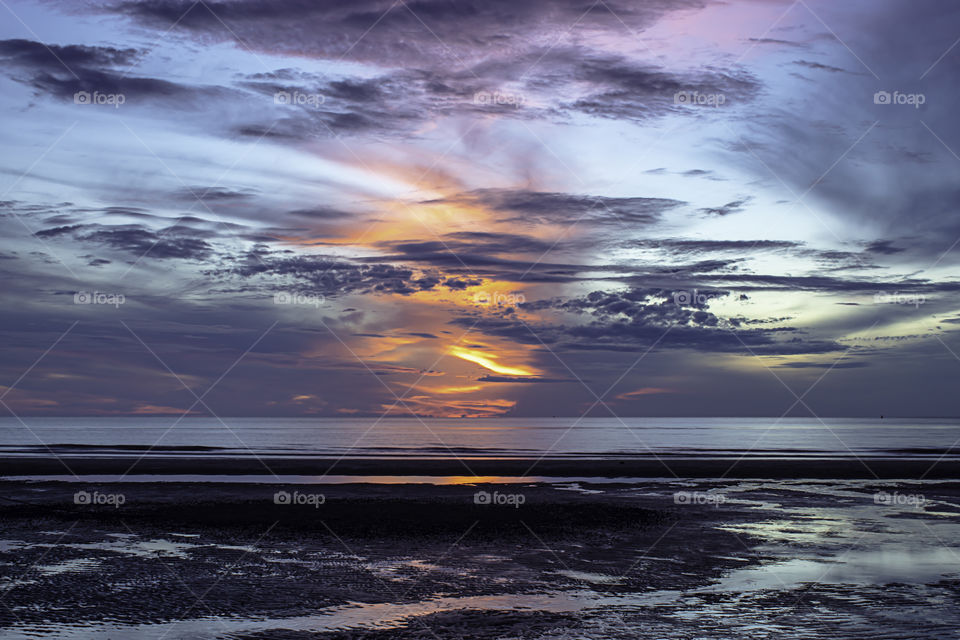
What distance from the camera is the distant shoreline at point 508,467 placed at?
53062mm

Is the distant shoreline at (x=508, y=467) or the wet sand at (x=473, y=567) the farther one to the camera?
the distant shoreline at (x=508, y=467)

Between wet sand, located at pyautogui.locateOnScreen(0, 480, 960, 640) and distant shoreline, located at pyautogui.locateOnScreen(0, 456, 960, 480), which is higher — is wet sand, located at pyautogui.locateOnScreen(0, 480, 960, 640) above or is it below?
above

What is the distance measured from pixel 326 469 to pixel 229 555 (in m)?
34.6

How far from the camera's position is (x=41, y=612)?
15281mm

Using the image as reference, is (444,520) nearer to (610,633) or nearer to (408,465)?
(610,633)

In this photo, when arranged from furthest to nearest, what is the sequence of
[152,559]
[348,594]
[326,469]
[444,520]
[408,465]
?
[408,465] → [326,469] → [444,520] → [152,559] → [348,594]

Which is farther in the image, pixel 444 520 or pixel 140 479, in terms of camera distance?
pixel 140 479

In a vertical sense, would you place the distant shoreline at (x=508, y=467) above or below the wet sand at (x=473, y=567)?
below

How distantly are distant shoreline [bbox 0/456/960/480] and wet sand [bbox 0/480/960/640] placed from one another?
681 inches

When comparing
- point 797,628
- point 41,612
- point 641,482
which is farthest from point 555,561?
point 641,482

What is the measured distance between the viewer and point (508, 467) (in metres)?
60.2

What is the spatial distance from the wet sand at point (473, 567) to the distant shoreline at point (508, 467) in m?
17.3

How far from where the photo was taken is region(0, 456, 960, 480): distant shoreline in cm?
5306

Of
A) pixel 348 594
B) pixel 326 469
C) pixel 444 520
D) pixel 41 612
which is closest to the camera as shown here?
pixel 41 612
